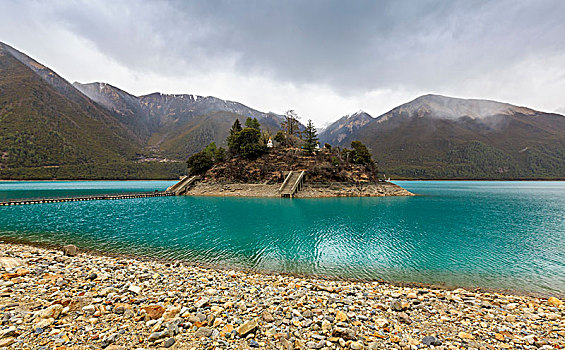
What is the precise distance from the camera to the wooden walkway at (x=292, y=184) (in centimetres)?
6525

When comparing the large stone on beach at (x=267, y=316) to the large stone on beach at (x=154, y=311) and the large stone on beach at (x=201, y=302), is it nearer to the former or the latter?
the large stone on beach at (x=201, y=302)

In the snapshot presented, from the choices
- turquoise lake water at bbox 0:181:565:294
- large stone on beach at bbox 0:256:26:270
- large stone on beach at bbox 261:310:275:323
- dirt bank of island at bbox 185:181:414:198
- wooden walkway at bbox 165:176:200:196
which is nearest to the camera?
large stone on beach at bbox 261:310:275:323

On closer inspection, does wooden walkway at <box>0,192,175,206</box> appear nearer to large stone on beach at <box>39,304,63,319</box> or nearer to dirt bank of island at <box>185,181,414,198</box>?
dirt bank of island at <box>185,181,414,198</box>

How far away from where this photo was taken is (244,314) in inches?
322

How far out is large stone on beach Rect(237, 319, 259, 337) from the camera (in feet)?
22.3

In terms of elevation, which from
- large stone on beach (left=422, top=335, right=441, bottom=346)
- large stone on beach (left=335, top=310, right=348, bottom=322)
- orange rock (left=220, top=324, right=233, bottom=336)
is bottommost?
large stone on beach (left=335, top=310, right=348, bottom=322)

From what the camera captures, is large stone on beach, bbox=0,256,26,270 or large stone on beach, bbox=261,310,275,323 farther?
large stone on beach, bbox=0,256,26,270

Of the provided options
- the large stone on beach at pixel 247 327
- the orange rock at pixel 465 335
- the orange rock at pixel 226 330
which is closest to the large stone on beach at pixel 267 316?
the large stone on beach at pixel 247 327

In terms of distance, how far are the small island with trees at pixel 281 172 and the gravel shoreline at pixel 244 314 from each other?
54.3 m

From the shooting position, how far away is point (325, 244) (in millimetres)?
20875

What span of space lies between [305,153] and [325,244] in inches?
2281

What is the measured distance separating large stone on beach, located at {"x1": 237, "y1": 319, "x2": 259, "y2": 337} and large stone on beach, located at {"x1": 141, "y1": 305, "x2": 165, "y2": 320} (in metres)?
2.93

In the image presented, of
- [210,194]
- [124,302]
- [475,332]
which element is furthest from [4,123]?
[475,332]

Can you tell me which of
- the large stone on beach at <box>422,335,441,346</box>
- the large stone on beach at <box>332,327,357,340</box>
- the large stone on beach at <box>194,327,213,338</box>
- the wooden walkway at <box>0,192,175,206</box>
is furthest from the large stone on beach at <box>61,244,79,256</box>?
the wooden walkway at <box>0,192,175,206</box>
